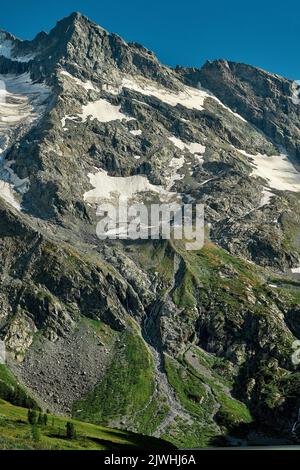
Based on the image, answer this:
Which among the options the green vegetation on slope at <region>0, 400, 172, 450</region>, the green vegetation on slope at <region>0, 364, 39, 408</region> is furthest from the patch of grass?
the green vegetation on slope at <region>0, 364, 39, 408</region>

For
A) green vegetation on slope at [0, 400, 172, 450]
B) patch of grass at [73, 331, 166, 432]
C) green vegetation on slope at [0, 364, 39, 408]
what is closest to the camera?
green vegetation on slope at [0, 400, 172, 450]

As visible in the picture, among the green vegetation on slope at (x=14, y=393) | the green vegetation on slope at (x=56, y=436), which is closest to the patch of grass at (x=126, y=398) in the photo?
the green vegetation on slope at (x=56, y=436)

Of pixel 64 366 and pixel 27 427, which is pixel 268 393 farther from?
pixel 27 427

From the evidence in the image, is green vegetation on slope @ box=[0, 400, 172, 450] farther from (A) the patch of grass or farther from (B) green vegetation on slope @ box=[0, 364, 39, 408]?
(A) the patch of grass

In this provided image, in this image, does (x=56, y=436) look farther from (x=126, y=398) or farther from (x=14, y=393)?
(x=126, y=398)

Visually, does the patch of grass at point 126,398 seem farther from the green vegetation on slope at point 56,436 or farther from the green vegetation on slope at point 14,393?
the green vegetation on slope at point 14,393

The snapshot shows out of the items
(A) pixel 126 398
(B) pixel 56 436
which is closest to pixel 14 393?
(A) pixel 126 398

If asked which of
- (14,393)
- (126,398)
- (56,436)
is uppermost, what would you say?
(14,393)

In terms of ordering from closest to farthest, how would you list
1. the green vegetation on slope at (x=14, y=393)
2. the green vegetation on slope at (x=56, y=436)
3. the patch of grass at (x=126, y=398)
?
the green vegetation on slope at (x=56, y=436) < the green vegetation on slope at (x=14, y=393) < the patch of grass at (x=126, y=398)

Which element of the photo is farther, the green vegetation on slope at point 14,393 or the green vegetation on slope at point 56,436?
the green vegetation on slope at point 14,393

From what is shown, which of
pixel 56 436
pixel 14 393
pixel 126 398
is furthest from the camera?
pixel 126 398

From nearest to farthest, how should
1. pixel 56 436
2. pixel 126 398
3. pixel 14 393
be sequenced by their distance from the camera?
pixel 56 436 < pixel 14 393 < pixel 126 398

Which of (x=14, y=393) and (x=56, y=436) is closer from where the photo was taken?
(x=56, y=436)
